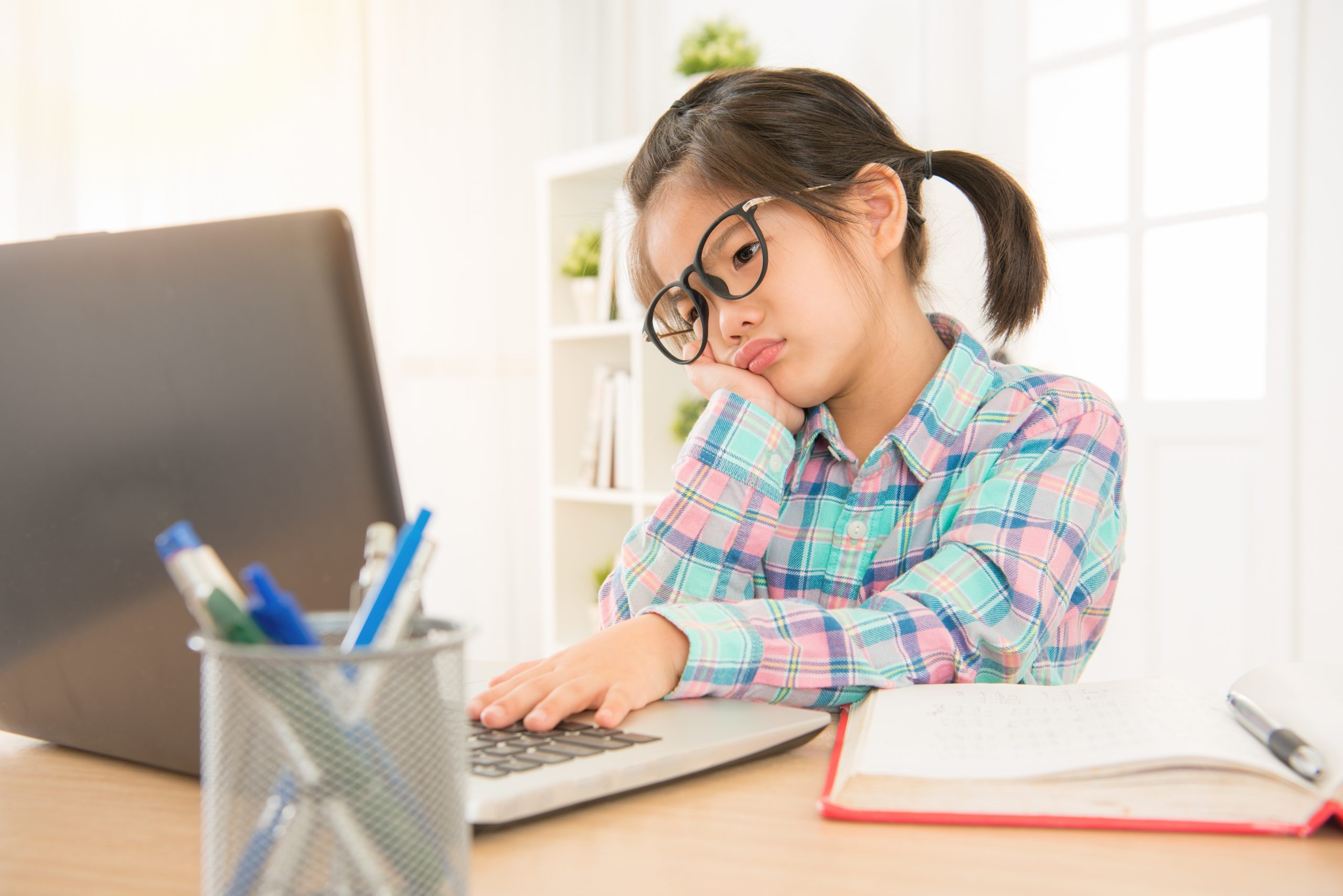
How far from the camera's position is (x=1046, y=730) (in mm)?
565

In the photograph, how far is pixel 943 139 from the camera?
91.9 inches

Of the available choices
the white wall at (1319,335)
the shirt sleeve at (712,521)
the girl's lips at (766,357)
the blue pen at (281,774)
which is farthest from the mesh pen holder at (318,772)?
the white wall at (1319,335)

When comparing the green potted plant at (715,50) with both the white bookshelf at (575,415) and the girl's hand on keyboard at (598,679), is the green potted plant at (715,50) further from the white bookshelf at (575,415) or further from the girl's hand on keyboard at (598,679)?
the girl's hand on keyboard at (598,679)

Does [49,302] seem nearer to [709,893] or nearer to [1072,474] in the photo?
[709,893]

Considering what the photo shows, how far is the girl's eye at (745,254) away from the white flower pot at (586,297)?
1733 mm

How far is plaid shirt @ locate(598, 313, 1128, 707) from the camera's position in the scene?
2.66 feet

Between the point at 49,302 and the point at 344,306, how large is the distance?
213 mm

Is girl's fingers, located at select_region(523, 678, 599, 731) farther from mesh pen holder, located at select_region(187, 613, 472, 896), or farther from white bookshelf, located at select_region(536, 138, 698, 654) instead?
white bookshelf, located at select_region(536, 138, 698, 654)

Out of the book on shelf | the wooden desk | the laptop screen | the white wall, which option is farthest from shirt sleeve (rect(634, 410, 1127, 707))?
the book on shelf

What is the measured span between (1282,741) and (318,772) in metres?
0.47

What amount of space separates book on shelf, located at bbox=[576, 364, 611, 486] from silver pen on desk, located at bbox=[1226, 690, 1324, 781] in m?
2.25

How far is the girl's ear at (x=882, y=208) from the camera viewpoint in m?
1.14

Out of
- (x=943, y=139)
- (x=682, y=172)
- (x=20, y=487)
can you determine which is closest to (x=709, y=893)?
(x=20, y=487)

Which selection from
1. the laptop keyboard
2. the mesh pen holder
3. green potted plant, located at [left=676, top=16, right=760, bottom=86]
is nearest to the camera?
the mesh pen holder
